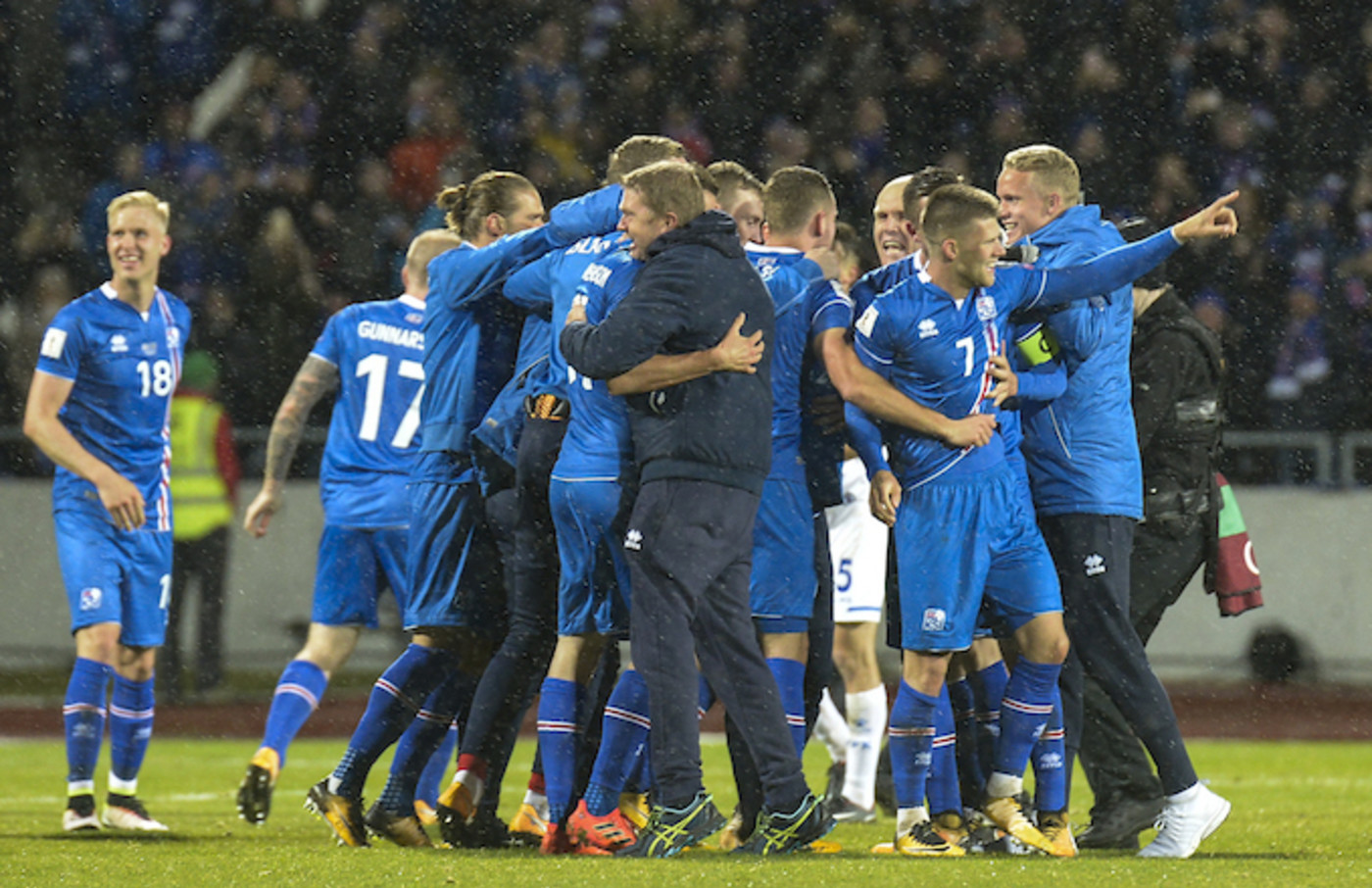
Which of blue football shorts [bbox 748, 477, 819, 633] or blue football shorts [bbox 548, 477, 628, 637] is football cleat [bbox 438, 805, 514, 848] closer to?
blue football shorts [bbox 548, 477, 628, 637]

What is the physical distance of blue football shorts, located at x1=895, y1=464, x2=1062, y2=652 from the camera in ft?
19.6

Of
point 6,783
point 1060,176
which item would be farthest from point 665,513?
point 6,783

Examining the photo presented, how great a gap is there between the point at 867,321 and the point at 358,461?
A: 2.84m

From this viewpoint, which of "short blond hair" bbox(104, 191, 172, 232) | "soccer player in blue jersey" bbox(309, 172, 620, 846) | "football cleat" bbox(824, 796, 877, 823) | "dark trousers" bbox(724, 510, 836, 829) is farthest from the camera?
"football cleat" bbox(824, 796, 877, 823)

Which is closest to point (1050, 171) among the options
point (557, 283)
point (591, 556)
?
point (557, 283)

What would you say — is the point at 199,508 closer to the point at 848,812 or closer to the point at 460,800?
the point at 848,812

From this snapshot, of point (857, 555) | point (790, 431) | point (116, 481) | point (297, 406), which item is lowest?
point (857, 555)

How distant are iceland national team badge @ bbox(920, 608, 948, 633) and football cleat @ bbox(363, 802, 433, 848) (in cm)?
189

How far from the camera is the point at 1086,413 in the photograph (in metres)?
6.42

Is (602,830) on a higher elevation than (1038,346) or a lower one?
lower

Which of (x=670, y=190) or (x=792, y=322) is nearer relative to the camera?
(x=670, y=190)

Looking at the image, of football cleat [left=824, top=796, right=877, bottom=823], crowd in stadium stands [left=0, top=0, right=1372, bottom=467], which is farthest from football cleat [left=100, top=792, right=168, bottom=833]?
crowd in stadium stands [left=0, top=0, right=1372, bottom=467]

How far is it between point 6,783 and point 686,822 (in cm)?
499

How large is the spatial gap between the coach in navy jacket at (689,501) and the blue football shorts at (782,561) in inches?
18.1
